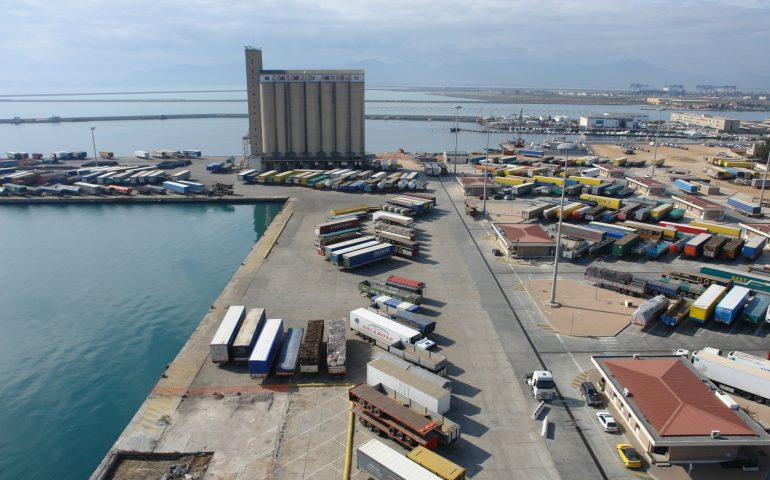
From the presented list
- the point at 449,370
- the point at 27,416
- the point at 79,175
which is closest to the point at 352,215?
the point at 449,370

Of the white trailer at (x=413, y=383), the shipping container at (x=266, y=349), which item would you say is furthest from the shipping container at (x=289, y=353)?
the white trailer at (x=413, y=383)

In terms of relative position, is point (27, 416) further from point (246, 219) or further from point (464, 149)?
point (464, 149)

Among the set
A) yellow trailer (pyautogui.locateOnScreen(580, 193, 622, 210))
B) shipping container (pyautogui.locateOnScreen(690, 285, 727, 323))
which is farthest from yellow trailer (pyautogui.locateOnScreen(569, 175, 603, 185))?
shipping container (pyautogui.locateOnScreen(690, 285, 727, 323))

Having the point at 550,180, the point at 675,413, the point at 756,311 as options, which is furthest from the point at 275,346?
the point at 550,180

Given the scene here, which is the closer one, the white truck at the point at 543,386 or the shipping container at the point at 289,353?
the white truck at the point at 543,386

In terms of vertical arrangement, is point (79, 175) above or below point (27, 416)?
above

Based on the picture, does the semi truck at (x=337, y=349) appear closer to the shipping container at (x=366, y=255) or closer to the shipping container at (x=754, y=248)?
the shipping container at (x=366, y=255)
